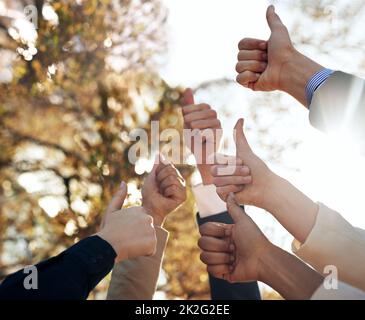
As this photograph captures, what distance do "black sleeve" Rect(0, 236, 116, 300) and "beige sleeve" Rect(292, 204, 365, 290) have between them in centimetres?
58

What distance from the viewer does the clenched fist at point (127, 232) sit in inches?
61.3

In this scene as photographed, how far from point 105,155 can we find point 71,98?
3.14 feet

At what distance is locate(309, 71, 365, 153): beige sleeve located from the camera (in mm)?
Answer: 1602

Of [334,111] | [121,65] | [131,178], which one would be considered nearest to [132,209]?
[334,111]

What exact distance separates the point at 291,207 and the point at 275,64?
0.56m

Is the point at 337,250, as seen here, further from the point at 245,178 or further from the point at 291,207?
the point at 245,178

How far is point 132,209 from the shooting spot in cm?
172

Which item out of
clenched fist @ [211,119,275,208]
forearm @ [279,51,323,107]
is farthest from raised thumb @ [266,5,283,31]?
clenched fist @ [211,119,275,208]

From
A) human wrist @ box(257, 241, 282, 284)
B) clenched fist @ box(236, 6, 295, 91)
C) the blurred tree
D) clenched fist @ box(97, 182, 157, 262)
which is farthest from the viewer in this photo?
the blurred tree

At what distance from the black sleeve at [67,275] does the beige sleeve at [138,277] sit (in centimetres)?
67

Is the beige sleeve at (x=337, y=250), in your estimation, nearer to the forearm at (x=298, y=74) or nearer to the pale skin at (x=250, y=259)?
the pale skin at (x=250, y=259)

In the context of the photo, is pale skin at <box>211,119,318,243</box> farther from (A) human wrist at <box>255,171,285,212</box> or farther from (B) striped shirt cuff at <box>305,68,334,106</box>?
(B) striped shirt cuff at <box>305,68,334,106</box>

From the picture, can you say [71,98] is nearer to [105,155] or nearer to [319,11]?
[105,155]

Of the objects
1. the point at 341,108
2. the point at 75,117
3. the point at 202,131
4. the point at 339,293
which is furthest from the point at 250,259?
the point at 75,117
